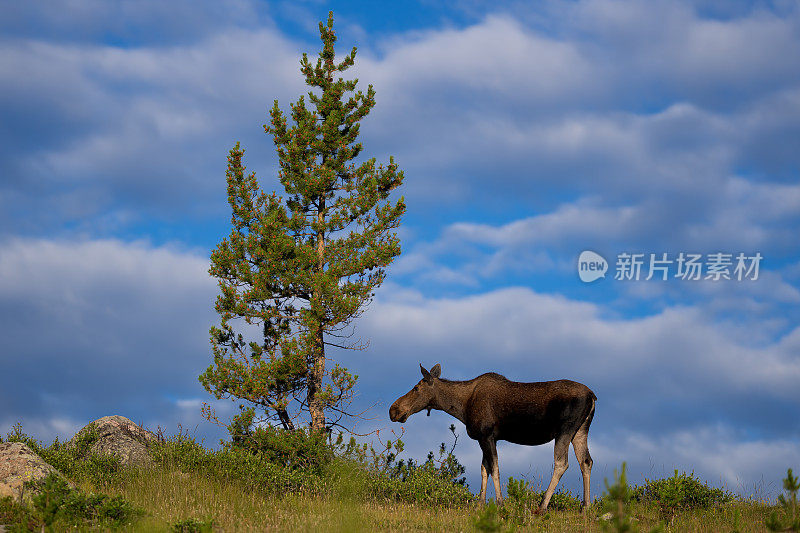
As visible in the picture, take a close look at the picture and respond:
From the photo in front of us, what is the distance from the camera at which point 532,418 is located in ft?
51.4

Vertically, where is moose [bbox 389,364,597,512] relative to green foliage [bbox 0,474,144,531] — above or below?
above

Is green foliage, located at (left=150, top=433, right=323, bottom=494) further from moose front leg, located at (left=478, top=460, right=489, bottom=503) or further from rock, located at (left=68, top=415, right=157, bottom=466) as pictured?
moose front leg, located at (left=478, top=460, right=489, bottom=503)

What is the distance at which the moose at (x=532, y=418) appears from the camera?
15.3 meters

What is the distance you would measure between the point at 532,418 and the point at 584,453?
142 cm

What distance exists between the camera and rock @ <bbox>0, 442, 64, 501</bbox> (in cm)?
1462

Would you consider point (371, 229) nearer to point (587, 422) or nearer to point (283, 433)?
point (283, 433)

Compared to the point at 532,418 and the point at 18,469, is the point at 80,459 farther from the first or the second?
the point at 532,418

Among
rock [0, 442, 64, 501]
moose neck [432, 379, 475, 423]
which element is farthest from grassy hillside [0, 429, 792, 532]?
moose neck [432, 379, 475, 423]

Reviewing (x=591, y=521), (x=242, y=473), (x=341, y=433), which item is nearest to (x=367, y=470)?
(x=341, y=433)

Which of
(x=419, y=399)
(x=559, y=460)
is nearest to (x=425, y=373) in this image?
(x=419, y=399)

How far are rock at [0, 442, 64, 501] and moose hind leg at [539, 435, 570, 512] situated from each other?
33.9ft

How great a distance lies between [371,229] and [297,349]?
4.27m

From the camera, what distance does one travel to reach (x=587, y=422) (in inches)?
622

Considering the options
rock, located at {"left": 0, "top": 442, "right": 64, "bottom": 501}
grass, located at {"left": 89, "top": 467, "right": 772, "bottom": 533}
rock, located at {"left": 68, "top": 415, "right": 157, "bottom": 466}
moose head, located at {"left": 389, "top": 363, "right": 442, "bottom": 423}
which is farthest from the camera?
rock, located at {"left": 68, "top": 415, "right": 157, "bottom": 466}
